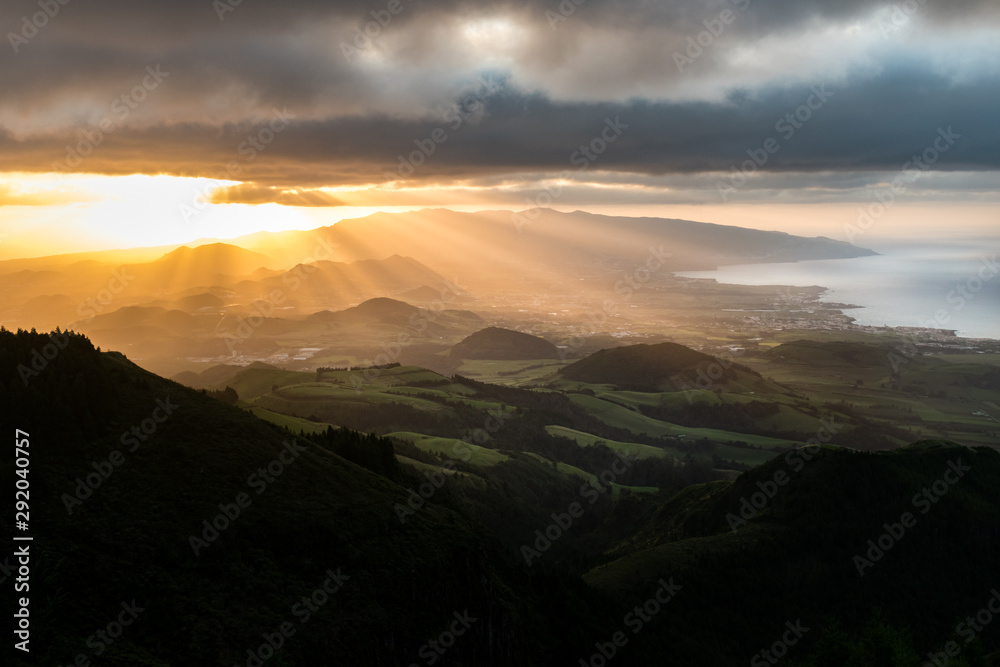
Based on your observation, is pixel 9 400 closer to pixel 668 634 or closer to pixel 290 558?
pixel 290 558

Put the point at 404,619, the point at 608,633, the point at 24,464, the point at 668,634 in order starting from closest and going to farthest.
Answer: the point at 24,464 → the point at 404,619 → the point at 608,633 → the point at 668,634

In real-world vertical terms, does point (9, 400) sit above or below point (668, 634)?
above

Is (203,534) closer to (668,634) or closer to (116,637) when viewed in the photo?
(116,637)

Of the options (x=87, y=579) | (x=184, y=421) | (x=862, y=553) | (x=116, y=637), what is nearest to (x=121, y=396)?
(x=184, y=421)

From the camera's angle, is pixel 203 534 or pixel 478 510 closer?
pixel 203 534

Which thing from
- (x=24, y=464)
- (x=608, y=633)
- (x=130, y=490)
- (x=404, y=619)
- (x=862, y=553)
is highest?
(x=24, y=464)

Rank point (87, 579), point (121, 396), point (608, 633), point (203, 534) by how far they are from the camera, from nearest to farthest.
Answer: point (87, 579)
point (203, 534)
point (121, 396)
point (608, 633)

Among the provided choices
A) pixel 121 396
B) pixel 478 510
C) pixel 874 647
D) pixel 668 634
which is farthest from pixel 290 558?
pixel 478 510

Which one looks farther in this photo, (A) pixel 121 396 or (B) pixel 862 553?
(B) pixel 862 553

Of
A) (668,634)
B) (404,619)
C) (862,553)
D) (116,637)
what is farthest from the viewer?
(862,553)
